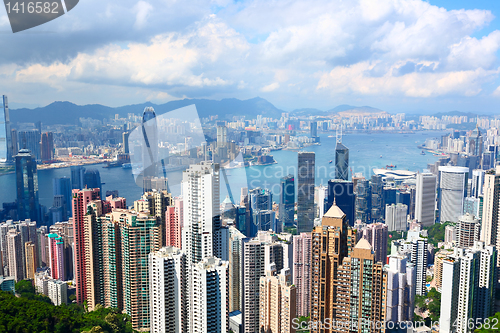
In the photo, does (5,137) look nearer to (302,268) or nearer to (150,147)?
(150,147)

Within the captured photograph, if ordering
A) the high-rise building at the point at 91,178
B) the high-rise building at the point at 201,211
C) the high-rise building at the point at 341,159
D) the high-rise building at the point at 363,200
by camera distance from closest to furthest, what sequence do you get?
the high-rise building at the point at 201,211 < the high-rise building at the point at 91,178 < the high-rise building at the point at 363,200 < the high-rise building at the point at 341,159

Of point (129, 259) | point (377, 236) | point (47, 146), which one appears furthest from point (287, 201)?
point (47, 146)

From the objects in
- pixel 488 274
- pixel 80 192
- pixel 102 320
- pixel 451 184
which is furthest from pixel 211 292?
pixel 451 184

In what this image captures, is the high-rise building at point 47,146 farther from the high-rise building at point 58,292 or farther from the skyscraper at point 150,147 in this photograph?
the skyscraper at point 150,147

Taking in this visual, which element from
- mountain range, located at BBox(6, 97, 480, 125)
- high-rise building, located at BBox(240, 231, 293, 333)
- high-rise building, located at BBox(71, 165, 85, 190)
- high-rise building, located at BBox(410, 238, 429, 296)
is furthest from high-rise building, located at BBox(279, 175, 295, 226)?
high-rise building, located at BBox(71, 165, 85, 190)

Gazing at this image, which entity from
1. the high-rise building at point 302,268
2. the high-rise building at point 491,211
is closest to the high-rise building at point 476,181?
the high-rise building at point 491,211

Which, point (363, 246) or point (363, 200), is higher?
point (363, 246)

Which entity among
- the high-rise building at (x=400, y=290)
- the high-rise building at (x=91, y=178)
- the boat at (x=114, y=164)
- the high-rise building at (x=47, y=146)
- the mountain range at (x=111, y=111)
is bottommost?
the high-rise building at (x=400, y=290)

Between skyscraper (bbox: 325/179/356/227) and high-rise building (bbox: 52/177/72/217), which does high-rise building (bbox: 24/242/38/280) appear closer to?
high-rise building (bbox: 52/177/72/217)
